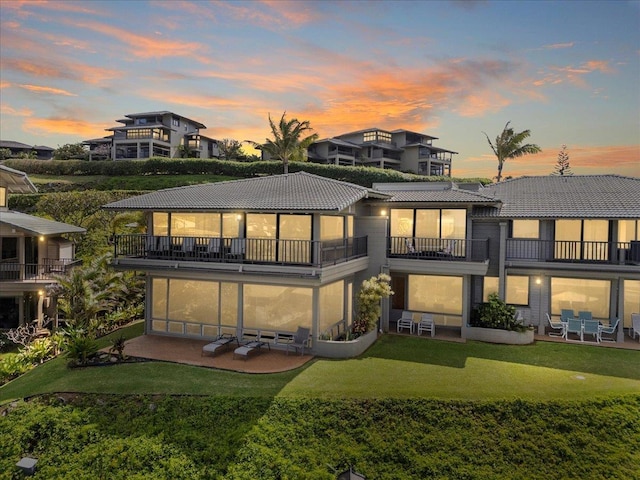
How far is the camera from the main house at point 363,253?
16906 mm

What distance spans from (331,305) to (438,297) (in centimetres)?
592

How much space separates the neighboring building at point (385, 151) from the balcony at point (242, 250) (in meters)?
45.8

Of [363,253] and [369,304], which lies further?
[363,253]

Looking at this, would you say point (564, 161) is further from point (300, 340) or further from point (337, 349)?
point (300, 340)

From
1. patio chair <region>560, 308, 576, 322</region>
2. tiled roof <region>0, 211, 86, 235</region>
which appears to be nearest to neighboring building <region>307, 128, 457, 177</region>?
tiled roof <region>0, 211, 86, 235</region>

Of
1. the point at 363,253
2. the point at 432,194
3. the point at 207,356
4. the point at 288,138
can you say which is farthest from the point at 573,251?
the point at 288,138

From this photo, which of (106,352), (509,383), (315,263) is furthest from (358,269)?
(106,352)

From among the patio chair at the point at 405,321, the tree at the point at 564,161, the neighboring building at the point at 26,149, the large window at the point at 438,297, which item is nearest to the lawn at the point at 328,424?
the patio chair at the point at 405,321

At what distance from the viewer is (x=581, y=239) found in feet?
66.6

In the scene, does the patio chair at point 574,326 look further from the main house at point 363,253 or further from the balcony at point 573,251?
the balcony at point 573,251

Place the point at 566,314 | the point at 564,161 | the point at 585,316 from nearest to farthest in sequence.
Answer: the point at 585,316
the point at 566,314
the point at 564,161

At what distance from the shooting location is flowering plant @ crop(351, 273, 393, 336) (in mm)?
17625

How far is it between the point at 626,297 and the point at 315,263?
1485 centimetres

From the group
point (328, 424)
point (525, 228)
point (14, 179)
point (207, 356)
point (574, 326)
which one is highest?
point (14, 179)
